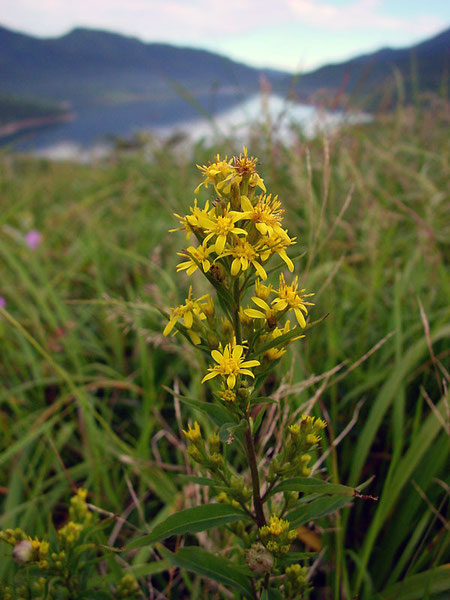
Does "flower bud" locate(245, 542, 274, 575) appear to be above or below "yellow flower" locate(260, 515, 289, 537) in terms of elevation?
below

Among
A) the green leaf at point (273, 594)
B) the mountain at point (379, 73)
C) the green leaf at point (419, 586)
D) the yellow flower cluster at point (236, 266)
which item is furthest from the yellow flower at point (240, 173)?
the mountain at point (379, 73)

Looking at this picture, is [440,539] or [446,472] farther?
[446,472]

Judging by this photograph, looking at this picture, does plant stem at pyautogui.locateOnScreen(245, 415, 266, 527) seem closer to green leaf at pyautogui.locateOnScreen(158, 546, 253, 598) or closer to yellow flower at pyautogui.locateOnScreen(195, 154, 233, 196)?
green leaf at pyautogui.locateOnScreen(158, 546, 253, 598)

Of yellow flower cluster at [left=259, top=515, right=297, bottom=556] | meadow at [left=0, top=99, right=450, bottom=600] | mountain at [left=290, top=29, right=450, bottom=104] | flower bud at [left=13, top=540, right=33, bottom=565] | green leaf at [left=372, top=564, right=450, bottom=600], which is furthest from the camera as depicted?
mountain at [left=290, top=29, right=450, bottom=104]

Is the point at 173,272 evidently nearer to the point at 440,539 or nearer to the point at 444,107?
the point at 440,539

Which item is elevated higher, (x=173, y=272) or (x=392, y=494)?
(x=173, y=272)

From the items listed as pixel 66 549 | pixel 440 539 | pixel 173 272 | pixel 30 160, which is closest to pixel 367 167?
pixel 173 272

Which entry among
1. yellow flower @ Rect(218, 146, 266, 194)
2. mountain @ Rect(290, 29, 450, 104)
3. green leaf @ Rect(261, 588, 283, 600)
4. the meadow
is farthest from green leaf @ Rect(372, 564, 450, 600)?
mountain @ Rect(290, 29, 450, 104)
